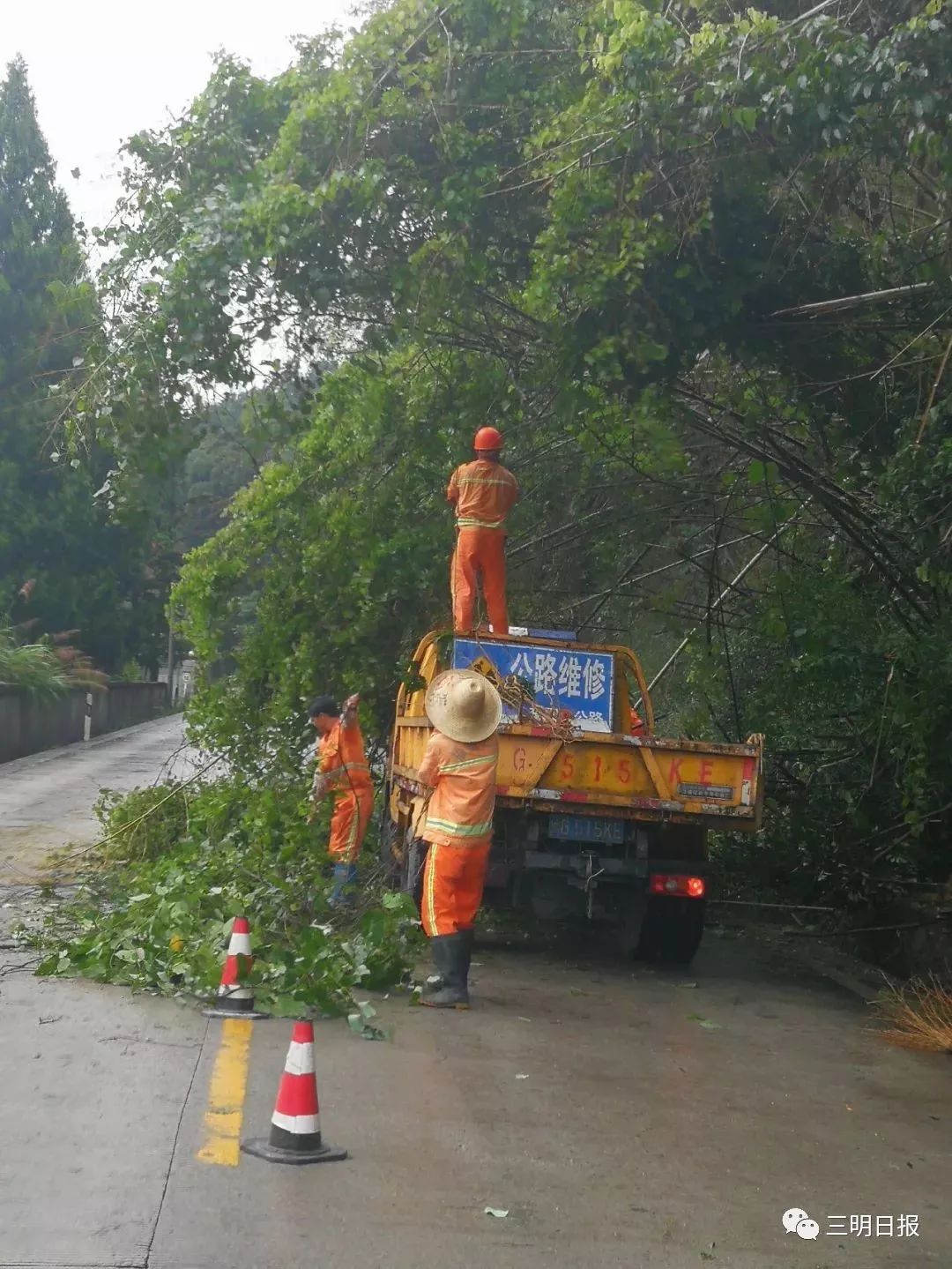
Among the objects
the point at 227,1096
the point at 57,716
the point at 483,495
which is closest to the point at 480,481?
the point at 483,495

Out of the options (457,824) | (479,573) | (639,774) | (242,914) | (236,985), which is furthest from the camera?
(479,573)

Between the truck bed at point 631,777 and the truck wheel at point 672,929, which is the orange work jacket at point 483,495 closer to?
the truck bed at point 631,777

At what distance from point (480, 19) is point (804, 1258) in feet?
28.6

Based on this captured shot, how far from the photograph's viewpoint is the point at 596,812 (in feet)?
33.6

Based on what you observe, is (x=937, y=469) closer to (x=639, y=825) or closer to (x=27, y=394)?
(x=639, y=825)

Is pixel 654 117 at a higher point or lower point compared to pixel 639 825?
higher

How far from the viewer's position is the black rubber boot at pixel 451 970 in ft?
29.5

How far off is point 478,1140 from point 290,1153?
0.91 meters

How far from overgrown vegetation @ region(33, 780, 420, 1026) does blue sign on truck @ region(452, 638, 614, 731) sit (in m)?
1.71

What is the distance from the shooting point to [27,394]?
36.9 metres

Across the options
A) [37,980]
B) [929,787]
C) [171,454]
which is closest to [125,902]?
[37,980]

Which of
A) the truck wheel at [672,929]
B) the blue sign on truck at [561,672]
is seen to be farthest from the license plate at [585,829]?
the blue sign on truck at [561,672]

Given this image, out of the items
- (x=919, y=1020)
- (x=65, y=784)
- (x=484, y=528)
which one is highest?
(x=484, y=528)

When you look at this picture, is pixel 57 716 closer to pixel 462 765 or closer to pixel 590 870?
pixel 590 870
